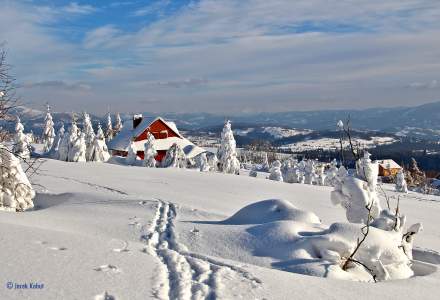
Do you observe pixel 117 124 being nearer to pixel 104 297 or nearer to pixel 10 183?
pixel 10 183

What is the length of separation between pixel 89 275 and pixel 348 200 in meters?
9.16

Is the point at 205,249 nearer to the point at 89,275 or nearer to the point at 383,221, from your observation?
the point at 89,275

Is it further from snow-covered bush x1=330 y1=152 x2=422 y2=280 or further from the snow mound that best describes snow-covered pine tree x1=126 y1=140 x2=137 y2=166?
snow-covered bush x1=330 y1=152 x2=422 y2=280

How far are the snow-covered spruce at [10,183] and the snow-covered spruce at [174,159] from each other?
31.0 m

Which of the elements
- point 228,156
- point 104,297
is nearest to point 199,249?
point 104,297

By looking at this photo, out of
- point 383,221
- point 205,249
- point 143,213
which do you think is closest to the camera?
point 205,249

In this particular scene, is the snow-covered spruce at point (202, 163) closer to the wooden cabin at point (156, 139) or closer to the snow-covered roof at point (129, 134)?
the wooden cabin at point (156, 139)

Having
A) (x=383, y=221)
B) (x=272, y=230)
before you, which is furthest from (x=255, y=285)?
(x=383, y=221)

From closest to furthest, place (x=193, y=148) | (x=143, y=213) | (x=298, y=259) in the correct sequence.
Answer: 1. (x=298, y=259)
2. (x=143, y=213)
3. (x=193, y=148)

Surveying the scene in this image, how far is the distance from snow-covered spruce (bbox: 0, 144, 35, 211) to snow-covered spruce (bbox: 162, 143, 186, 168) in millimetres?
30970

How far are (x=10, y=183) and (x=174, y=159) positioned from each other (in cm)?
3162

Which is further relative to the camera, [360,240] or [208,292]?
[360,240]

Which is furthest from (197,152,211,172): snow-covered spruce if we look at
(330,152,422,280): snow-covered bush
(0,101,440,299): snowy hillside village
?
(330,152,422,280): snow-covered bush

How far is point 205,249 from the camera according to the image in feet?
28.1
